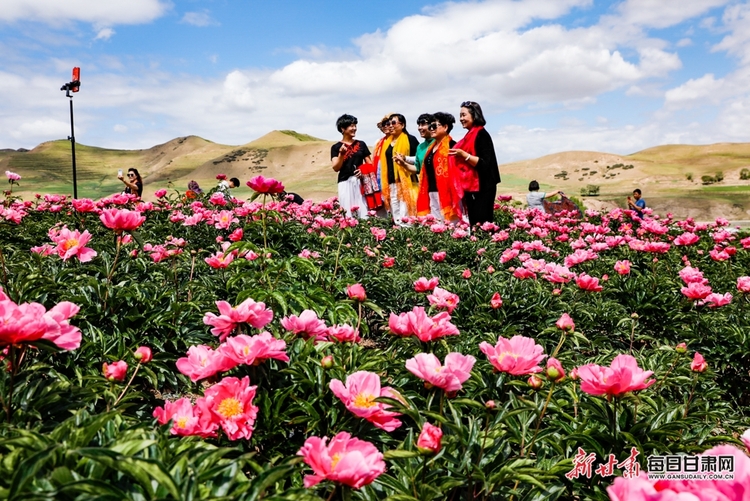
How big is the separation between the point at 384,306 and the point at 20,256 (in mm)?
2514

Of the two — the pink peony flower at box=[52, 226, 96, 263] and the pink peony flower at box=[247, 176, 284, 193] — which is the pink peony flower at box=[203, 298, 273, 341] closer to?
the pink peony flower at box=[52, 226, 96, 263]

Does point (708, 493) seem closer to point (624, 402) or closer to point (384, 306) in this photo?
point (624, 402)

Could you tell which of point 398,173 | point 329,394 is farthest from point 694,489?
point 398,173

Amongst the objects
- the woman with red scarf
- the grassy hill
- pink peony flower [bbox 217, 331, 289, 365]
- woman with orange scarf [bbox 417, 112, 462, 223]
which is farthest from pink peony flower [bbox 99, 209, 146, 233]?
the grassy hill

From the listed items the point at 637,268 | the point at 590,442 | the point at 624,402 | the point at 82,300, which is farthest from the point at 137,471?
the point at 637,268

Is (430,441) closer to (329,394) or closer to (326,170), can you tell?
(329,394)

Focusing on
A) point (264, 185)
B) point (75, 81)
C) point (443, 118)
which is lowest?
point (264, 185)

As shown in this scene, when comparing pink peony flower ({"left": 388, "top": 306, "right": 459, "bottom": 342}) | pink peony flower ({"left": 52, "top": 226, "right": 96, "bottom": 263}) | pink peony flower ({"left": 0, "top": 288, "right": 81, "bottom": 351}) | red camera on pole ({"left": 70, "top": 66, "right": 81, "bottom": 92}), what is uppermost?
red camera on pole ({"left": 70, "top": 66, "right": 81, "bottom": 92})

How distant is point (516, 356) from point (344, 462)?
0.70 meters

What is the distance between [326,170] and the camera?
A: 93.6 ft

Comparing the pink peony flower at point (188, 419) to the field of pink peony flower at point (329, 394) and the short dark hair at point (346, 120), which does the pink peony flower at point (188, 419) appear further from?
the short dark hair at point (346, 120)

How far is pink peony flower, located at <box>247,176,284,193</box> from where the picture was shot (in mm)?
2721

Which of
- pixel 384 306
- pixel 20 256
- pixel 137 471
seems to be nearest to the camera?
pixel 137 471

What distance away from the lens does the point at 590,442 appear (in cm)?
145
